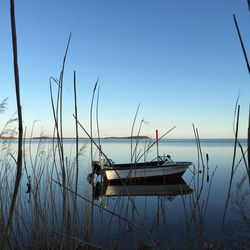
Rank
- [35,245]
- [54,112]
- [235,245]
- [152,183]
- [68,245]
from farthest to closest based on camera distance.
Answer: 1. [152,183]
2. [235,245]
3. [35,245]
4. [68,245]
5. [54,112]

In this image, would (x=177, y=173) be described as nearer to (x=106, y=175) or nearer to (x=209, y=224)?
(x=106, y=175)

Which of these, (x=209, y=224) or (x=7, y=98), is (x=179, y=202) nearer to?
(x=209, y=224)

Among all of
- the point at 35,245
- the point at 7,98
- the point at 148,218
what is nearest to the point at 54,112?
the point at 7,98

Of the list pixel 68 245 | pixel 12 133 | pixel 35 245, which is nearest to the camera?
pixel 68 245

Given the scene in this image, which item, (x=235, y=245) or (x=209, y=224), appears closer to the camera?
(x=235, y=245)

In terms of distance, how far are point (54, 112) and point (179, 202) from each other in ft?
38.3

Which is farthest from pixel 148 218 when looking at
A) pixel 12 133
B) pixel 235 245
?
pixel 12 133

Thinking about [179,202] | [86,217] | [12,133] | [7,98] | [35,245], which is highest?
[7,98]

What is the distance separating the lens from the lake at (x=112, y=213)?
99.8 inches

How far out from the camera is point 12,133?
3178 mm

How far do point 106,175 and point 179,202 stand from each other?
20.0ft

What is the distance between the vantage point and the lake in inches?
99.8

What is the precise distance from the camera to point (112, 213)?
5.23ft

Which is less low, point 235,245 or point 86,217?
point 86,217
